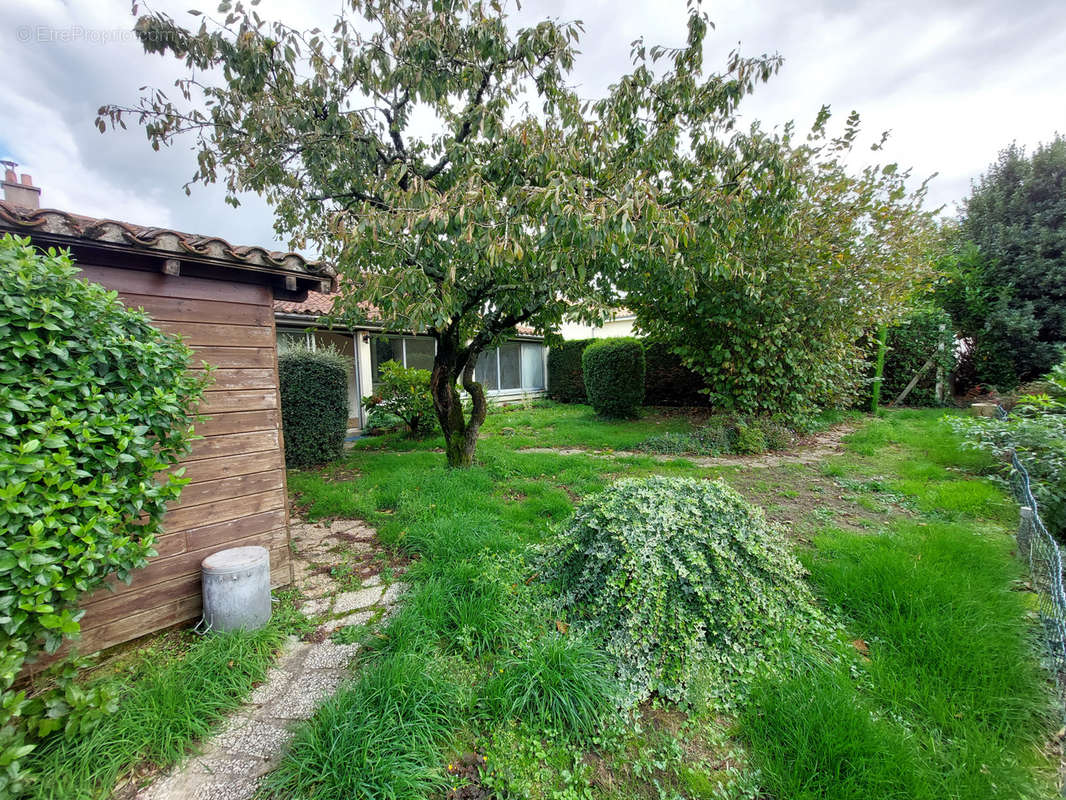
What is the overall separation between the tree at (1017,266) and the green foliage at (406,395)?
1256cm

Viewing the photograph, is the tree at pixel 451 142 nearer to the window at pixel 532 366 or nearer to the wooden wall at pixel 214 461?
the wooden wall at pixel 214 461

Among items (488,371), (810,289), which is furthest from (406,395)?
(810,289)

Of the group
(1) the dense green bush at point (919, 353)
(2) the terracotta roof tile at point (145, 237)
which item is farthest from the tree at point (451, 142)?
(1) the dense green bush at point (919, 353)

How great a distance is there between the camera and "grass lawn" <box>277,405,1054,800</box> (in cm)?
142

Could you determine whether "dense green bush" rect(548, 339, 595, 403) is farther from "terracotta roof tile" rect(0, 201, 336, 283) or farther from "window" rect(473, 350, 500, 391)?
"terracotta roof tile" rect(0, 201, 336, 283)

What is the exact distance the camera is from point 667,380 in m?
11.0

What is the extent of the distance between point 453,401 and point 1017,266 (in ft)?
42.4

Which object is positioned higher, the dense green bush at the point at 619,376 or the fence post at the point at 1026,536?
the dense green bush at the point at 619,376

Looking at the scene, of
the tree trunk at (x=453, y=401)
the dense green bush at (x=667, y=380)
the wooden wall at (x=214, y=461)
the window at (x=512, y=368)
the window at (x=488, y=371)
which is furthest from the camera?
the window at (x=512, y=368)

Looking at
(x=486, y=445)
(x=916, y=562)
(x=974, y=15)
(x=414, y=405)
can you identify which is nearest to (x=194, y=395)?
(x=916, y=562)

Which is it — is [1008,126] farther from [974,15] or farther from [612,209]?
[612,209]

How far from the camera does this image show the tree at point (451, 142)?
299cm

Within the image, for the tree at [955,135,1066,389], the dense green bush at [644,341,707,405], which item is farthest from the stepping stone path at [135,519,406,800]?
the tree at [955,135,1066,389]

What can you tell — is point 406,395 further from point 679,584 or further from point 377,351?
point 679,584
